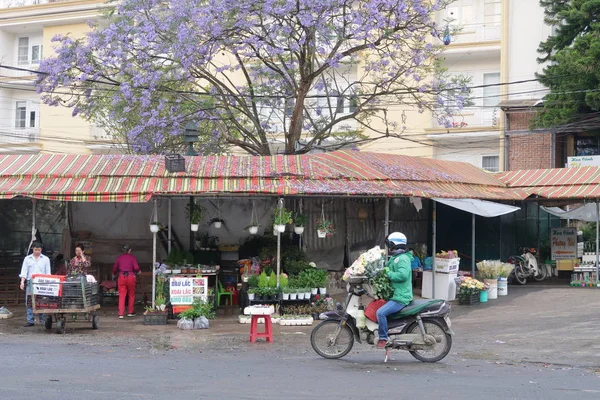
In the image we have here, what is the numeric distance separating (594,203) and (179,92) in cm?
1219

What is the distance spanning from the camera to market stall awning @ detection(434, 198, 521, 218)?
60.3ft

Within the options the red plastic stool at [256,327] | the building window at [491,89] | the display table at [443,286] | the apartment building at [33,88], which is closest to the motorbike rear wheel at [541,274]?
the display table at [443,286]

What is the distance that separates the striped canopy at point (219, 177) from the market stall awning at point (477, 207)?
22 centimetres

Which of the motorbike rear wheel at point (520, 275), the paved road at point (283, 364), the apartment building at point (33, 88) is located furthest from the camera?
the apartment building at point (33, 88)

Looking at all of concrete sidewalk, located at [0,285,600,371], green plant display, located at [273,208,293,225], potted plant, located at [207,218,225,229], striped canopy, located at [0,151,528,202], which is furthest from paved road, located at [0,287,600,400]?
potted plant, located at [207,218,225,229]

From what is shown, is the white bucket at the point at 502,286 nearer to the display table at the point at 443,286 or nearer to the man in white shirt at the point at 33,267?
the display table at the point at 443,286

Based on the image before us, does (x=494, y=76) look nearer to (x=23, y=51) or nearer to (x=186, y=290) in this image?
(x=186, y=290)

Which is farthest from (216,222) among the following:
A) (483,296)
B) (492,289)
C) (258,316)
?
(492,289)

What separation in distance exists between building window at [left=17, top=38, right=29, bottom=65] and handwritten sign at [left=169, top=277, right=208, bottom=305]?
25546mm

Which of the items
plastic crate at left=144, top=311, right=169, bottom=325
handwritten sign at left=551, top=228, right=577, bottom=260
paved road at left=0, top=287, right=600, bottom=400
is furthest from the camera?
handwritten sign at left=551, top=228, right=577, bottom=260

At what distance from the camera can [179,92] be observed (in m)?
23.2

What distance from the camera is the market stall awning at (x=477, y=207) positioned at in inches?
724

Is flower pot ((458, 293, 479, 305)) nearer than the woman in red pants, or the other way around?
the woman in red pants

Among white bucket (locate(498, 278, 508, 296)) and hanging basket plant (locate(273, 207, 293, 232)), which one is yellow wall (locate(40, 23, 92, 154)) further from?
white bucket (locate(498, 278, 508, 296))
